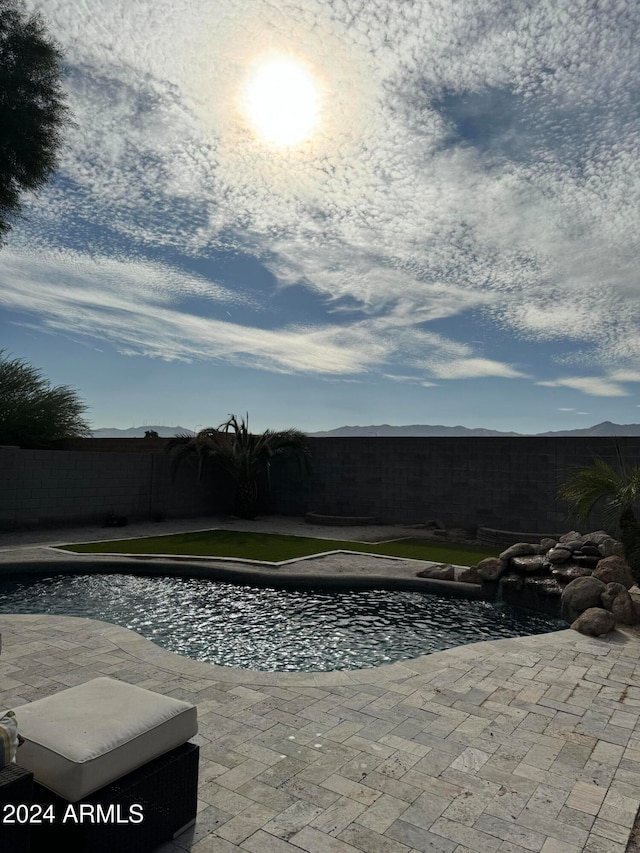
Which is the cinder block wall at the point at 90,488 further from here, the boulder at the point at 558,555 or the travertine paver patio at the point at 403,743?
the boulder at the point at 558,555

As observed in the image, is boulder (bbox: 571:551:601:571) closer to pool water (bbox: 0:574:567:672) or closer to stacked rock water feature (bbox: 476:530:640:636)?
stacked rock water feature (bbox: 476:530:640:636)

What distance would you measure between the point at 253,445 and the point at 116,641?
44.1 ft

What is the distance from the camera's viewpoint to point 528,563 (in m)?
9.57

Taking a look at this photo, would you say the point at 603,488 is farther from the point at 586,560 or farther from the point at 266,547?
the point at 266,547

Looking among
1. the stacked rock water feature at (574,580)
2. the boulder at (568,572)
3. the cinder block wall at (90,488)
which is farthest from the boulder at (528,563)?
the cinder block wall at (90,488)

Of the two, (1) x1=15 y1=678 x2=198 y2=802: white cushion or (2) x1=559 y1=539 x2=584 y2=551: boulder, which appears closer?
(1) x1=15 y1=678 x2=198 y2=802: white cushion

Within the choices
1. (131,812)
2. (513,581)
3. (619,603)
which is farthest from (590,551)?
(131,812)

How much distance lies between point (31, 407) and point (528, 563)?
18.6 meters

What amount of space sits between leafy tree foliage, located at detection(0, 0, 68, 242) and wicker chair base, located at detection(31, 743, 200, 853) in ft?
41.8

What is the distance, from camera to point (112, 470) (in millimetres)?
17047

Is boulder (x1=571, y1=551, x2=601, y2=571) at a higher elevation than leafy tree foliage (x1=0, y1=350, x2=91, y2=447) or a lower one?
lower

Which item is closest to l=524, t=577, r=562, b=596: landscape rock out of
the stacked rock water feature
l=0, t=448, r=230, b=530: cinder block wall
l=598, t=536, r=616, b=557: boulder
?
the stacked rock water feature

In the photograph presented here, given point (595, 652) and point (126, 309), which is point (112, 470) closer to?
point (126, 309)

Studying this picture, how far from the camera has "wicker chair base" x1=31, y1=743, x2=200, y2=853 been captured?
237 centimetres
